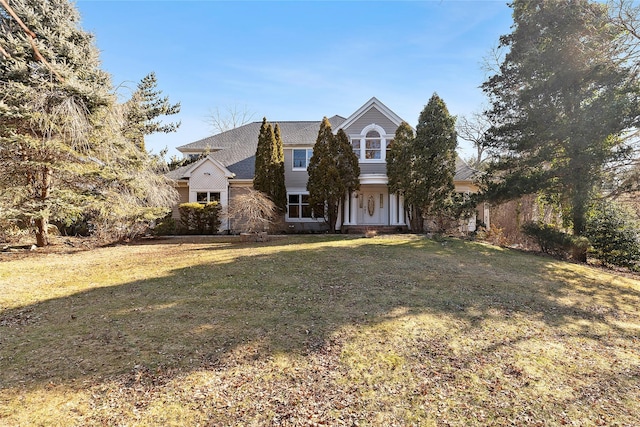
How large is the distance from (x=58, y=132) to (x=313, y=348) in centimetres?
1110

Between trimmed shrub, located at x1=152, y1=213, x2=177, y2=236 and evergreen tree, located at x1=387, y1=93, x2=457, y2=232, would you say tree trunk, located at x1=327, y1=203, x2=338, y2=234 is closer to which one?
evergreen tree, located at x1=387, y1=93, x2=457, y2=232

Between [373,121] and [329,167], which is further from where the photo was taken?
[373,121]

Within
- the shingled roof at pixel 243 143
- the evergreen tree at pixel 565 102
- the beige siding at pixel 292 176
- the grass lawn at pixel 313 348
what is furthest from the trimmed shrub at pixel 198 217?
the evergreen tree at pixel 565 102

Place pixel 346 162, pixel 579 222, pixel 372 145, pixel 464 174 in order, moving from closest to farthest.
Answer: pixel 579 222 → pixel 346 162 → pixel 464 174 → pixel 372 145

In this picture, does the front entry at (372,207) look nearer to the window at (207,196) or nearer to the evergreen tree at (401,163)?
the evergreen tree at (401,163)

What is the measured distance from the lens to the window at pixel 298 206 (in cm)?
1900

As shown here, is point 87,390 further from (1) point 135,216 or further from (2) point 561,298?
(1) point 135,216

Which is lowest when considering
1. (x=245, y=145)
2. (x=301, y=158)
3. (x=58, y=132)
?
(x=58, y=132)

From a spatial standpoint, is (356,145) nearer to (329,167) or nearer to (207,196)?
(329,167)

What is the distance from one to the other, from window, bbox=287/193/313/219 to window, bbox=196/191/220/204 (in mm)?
3944

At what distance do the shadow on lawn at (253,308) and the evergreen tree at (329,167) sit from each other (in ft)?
22.6

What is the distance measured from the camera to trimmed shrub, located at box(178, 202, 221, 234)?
1695 cm

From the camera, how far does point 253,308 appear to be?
5582 millimetres

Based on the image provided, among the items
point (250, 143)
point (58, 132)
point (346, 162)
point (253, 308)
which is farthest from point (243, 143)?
point (253, 308)
